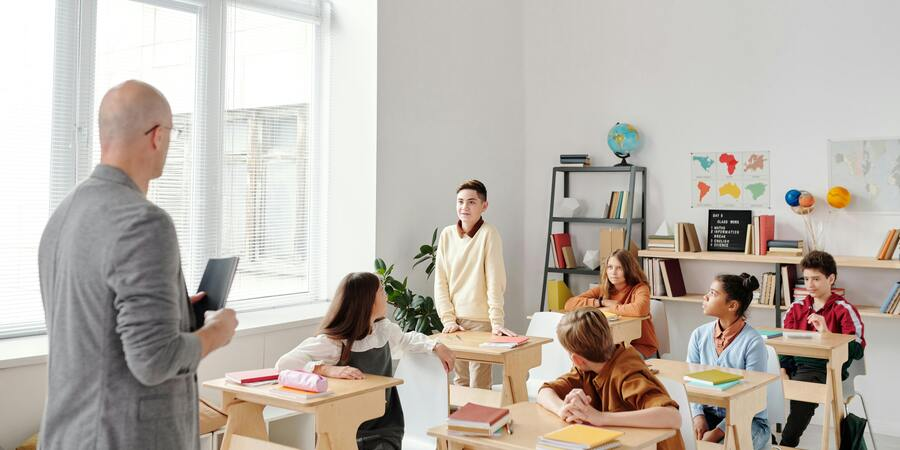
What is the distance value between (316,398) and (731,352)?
2.08m

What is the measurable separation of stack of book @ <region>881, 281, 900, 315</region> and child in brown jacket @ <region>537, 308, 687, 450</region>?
312 centimetres

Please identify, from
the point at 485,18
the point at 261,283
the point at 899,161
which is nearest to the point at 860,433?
the point at 899,161

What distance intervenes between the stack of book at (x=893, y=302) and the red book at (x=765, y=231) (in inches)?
32.4

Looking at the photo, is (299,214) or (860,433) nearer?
(860,433)

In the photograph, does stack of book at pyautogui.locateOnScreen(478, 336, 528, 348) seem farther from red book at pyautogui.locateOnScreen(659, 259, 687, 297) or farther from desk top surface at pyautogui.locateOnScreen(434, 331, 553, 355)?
red book at pyautogui.locateOnScreen(659, 259, 687, 297)

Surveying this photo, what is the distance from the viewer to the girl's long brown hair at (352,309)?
136 inches

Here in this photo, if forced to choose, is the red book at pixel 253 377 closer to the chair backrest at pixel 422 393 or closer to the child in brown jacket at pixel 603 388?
the chair backrest at pixel 422 393

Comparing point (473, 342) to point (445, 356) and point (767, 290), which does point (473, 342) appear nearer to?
point (445, 356)

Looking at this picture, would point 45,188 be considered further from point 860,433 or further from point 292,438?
point 860,433

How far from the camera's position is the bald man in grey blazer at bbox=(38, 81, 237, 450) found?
1.68m

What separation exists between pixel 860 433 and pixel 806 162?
2.09 m

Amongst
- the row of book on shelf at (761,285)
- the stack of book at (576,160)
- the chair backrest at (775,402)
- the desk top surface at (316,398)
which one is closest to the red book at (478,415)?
the desk top surface at (316,398)

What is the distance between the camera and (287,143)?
5.41 metres

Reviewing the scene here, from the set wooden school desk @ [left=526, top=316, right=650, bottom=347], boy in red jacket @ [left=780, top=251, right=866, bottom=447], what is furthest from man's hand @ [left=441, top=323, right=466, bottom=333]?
boy in red jacket @ [left=780, top=251, right=866, bottom=447]
